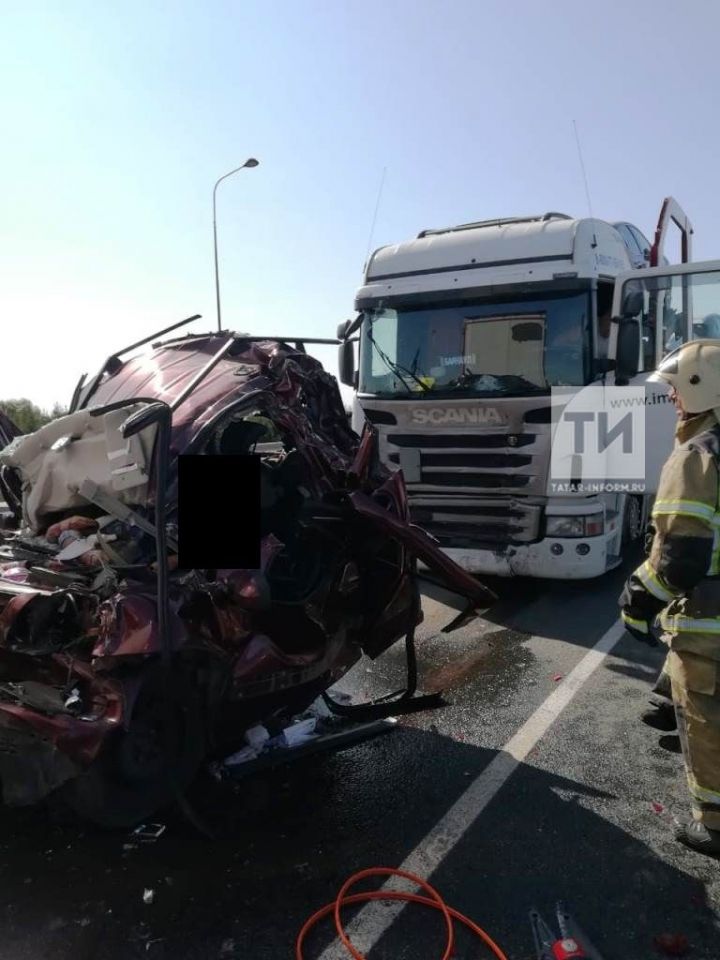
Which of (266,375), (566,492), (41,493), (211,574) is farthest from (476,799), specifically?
(566,492)

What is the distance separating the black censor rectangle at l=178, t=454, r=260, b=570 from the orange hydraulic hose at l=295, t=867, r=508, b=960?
1258mm

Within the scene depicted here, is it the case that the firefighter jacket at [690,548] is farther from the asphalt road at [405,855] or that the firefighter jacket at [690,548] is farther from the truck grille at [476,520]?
the truck grille at [476,520]

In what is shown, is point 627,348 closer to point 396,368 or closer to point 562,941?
point 396,368

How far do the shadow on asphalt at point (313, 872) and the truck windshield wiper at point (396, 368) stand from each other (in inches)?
151

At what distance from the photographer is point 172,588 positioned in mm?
2941

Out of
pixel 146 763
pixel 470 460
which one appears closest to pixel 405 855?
pixel 146 763

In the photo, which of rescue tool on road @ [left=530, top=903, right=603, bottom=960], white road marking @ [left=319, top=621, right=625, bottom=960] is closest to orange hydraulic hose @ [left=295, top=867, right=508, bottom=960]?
white road marking @ [left=319, top=621, right=625, bottom=960]

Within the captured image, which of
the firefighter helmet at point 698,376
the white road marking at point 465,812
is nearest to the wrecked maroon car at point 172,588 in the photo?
the white road marking at point 465,812

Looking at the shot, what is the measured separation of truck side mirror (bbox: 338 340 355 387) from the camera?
23.8 feet

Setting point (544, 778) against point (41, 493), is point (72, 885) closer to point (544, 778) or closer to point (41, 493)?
point (41, 493)

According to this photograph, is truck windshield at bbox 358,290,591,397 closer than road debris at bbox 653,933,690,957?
No

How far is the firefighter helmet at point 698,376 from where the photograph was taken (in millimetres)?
3053

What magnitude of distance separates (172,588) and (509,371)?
164 inches
